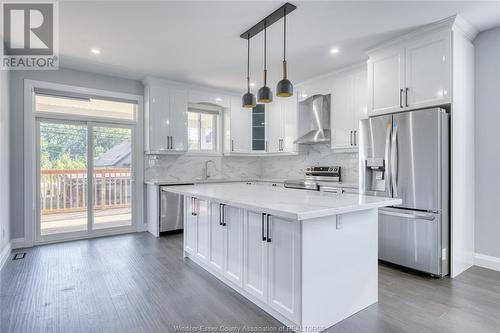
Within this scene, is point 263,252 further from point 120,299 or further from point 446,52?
point 446,52

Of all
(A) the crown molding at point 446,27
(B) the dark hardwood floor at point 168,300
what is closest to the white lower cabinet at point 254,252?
(B) the dark hardwood floor at point 168,300

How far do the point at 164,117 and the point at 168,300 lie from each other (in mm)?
3277

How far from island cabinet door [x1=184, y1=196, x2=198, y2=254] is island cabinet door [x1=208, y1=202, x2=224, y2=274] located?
0.40m

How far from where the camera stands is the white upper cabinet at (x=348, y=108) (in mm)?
4102

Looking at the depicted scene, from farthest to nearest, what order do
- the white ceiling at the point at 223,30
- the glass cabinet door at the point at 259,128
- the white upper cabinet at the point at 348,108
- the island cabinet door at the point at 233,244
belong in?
the glass cabinet door at the point at 259,128
the white upper cabinet at the point at 348,108
the white ceiling at the point at 223,30
the island cabinet door at the point at 233,244

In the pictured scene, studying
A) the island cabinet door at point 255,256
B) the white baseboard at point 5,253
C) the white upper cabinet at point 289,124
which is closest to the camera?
the island cabinet door at point 255,256

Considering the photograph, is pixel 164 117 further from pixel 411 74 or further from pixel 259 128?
pixel 411 74

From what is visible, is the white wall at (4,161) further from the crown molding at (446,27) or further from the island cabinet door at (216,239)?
the crown molding at (446,27)

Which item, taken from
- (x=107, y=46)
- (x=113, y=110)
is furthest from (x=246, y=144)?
(x=107, y=46)

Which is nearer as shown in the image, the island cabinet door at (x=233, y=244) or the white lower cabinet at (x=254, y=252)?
the white lower cabinet at (x=254, y=252)

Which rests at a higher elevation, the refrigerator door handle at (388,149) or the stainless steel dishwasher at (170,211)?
the refrigerator door handle at (388,149)

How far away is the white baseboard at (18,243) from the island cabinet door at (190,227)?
2.43 metres

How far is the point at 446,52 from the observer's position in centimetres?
290

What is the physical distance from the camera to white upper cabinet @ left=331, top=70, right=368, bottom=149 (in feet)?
13.5
